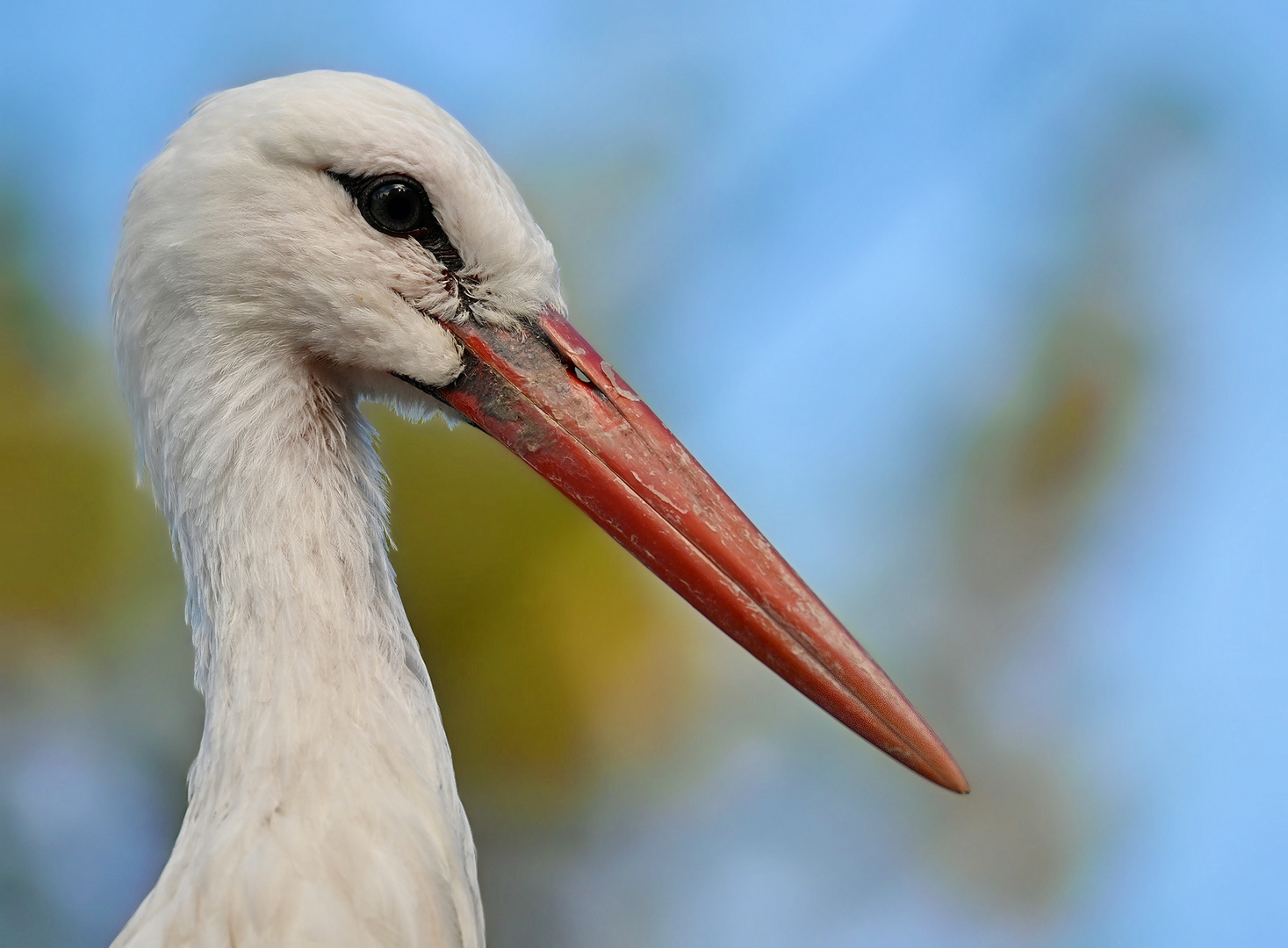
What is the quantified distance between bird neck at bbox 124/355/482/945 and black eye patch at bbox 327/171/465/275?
0.12 m

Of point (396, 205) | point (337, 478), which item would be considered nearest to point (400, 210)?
point (396, 205)

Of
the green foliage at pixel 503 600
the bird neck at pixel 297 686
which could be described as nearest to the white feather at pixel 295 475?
the bird neck at pixel 297 686

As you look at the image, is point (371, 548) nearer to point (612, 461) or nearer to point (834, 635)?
point (612, 461)

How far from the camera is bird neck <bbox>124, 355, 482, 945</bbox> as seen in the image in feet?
1.97

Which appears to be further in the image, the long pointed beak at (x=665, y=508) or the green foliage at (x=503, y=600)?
the green foliage at (x=503, y=600)

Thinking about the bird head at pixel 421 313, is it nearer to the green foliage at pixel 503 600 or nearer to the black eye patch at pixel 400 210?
the black eye patch at pixel 400 210

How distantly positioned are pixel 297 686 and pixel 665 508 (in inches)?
10.6

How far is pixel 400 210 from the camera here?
2.14ft

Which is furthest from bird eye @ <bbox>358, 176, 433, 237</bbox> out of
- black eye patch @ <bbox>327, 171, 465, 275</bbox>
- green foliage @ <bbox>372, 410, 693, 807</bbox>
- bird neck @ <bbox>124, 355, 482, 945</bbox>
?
green foliage @ <bbox>372, 410, 693, 807</bbox>

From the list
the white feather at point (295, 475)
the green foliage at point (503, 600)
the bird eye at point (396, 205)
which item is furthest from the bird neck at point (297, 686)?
the green foliage at point (503, 600)

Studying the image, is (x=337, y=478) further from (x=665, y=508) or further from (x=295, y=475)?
(x=665, y=508)

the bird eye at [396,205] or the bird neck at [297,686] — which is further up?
the bird eye at [396,205]

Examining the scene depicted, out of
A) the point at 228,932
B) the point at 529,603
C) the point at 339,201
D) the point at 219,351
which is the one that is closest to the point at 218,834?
the point at 228,932

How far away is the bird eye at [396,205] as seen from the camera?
2.11 ft
